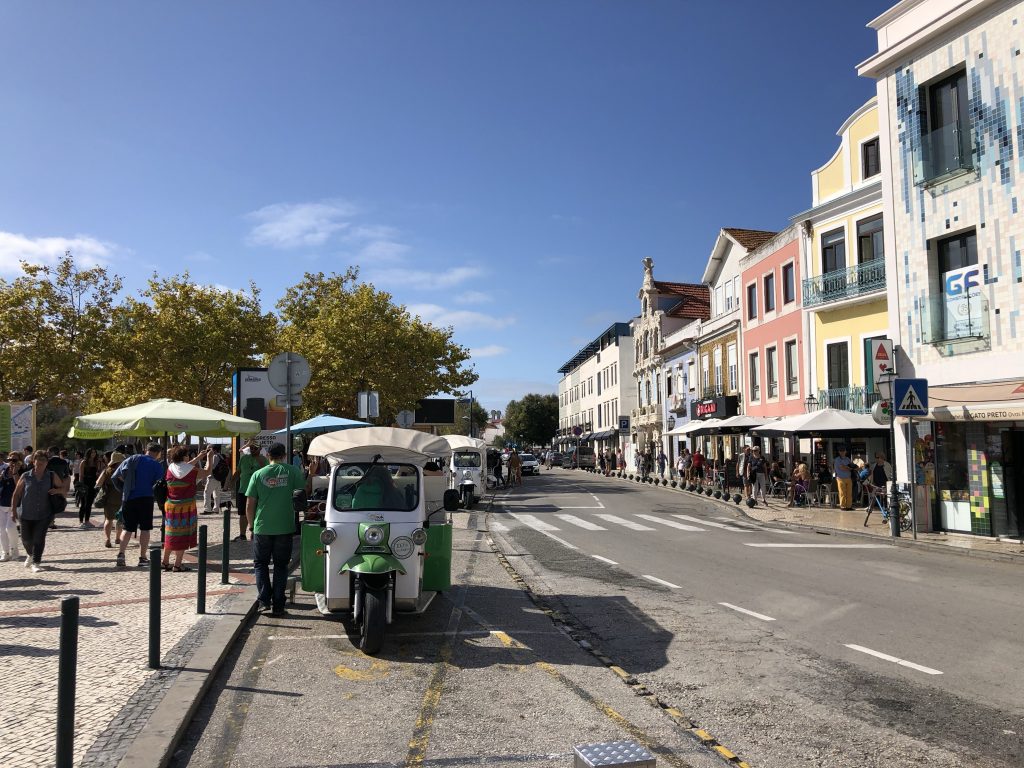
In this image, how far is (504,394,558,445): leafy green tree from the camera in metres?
110

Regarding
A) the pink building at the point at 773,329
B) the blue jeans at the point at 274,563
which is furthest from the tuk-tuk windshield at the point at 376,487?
the pink building at the point at 773,329

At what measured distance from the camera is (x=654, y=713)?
5418 mm

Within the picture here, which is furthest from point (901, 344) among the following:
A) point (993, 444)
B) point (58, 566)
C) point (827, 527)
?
point (58, 566)

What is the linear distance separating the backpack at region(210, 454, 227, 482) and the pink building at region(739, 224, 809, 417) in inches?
746

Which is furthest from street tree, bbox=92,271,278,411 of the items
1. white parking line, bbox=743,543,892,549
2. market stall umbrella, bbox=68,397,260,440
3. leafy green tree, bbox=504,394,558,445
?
leafy green tree, bbox=504,394,558,445

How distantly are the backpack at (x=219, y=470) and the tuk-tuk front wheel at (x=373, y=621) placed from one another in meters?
13.3

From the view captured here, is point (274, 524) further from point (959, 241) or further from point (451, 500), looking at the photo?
point (959, 241)

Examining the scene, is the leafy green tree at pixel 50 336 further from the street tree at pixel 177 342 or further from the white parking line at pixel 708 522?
the white parking line at pixel 708 522

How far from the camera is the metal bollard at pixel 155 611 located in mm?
6121

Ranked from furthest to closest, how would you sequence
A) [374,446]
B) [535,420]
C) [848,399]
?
[535,420] < [848,399] < [374,446]

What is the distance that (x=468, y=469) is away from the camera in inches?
1030

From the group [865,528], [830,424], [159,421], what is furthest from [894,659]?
[830,424]

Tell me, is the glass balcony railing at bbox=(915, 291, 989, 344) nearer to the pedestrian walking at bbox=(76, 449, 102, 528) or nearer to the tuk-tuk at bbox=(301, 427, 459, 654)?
the tuk-tuk at bbox=(301, 427, 459, 654)

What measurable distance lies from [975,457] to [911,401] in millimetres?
2117
